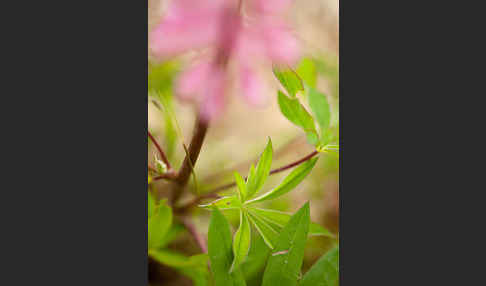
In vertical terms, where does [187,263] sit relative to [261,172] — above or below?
below

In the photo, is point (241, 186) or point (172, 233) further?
point (172, 233)

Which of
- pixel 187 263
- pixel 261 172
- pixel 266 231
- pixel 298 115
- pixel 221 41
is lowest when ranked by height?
pixel 187 263

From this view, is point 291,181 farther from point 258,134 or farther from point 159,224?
point 159,224

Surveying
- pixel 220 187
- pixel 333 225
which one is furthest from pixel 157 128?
pixel 333 225

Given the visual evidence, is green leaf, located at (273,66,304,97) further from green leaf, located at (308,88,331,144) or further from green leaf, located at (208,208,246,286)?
green leaf, located at (208,208,246,286)

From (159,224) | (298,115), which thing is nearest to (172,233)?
(159,224)

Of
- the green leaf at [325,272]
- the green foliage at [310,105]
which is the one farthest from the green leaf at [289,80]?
the green leaf at [325,272]
